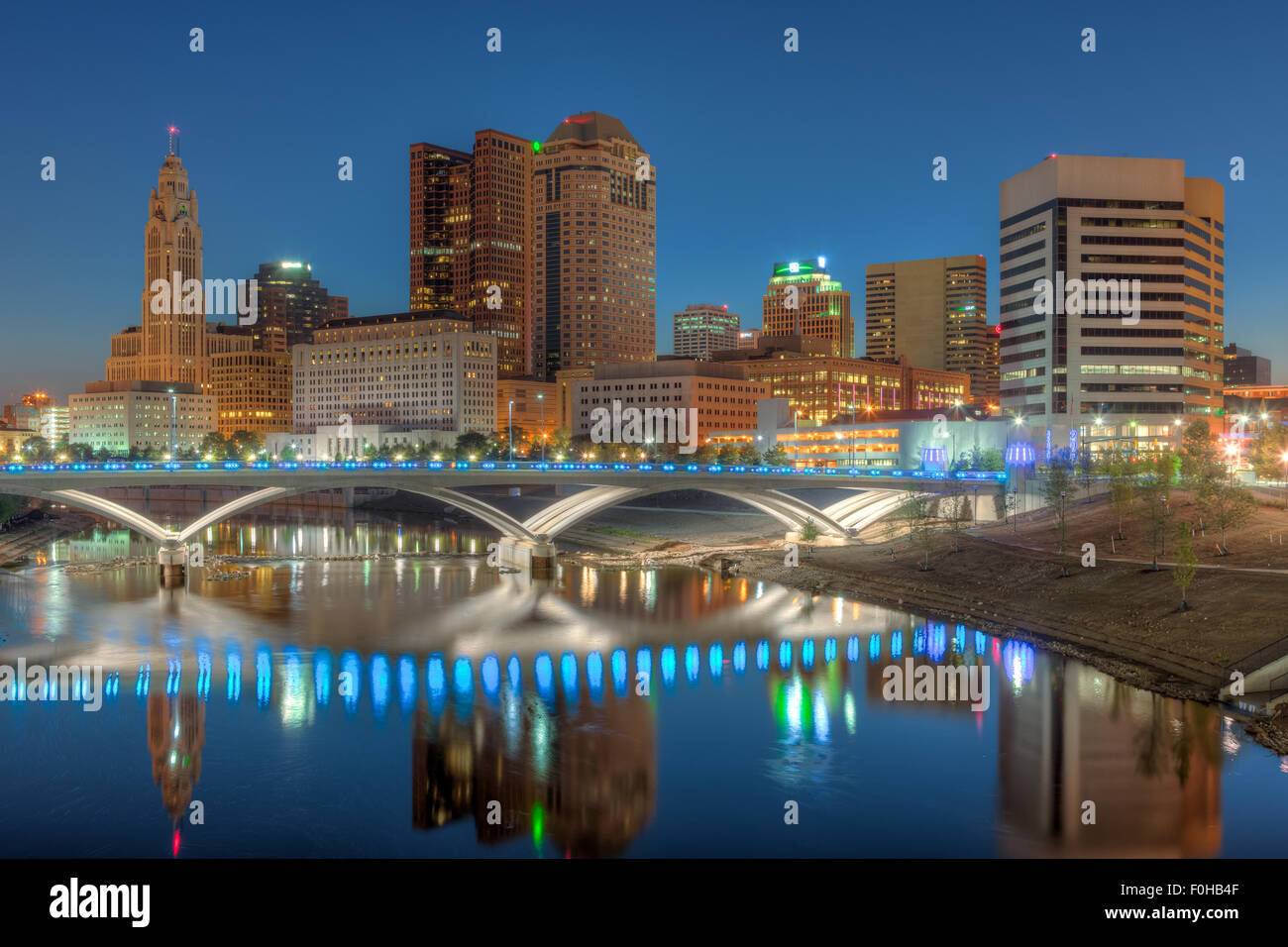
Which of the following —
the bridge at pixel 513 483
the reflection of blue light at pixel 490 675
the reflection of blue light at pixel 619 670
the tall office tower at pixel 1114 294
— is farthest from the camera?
the tall office tower at pixel 1114 294

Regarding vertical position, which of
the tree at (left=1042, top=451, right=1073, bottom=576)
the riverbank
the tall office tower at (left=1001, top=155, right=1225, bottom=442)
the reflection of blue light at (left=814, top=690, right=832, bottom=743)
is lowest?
the reflection of blue light at (left=814, top=690, right=832, bottom=743)

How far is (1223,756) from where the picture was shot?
3103 centimetres

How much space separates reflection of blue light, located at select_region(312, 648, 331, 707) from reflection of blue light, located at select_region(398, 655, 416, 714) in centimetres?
276

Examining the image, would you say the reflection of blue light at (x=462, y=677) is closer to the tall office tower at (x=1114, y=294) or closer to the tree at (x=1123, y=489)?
the tree at (x=1123, y=489)

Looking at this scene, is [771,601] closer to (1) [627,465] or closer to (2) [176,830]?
(1) [627,465]

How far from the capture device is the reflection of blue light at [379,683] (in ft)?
129

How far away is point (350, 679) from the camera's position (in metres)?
42.9

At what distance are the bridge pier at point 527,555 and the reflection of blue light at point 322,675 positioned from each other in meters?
28.2

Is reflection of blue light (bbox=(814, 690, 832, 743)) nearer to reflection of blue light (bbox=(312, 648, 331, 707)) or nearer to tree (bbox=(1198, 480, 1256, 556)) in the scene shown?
reflection of blue light (bbox=(312, 648, 331, 707))

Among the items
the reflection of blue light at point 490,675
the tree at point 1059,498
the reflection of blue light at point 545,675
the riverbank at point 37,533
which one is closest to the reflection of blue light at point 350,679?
the reflection of blue light at point 490,675

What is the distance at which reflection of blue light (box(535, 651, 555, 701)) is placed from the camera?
41.2 meters

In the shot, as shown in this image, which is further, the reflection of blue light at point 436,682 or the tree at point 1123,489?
the tree at point 1123,489

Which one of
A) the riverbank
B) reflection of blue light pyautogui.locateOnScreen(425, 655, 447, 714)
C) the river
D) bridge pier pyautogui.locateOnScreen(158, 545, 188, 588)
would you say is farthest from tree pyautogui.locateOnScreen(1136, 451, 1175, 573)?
the riverbank
